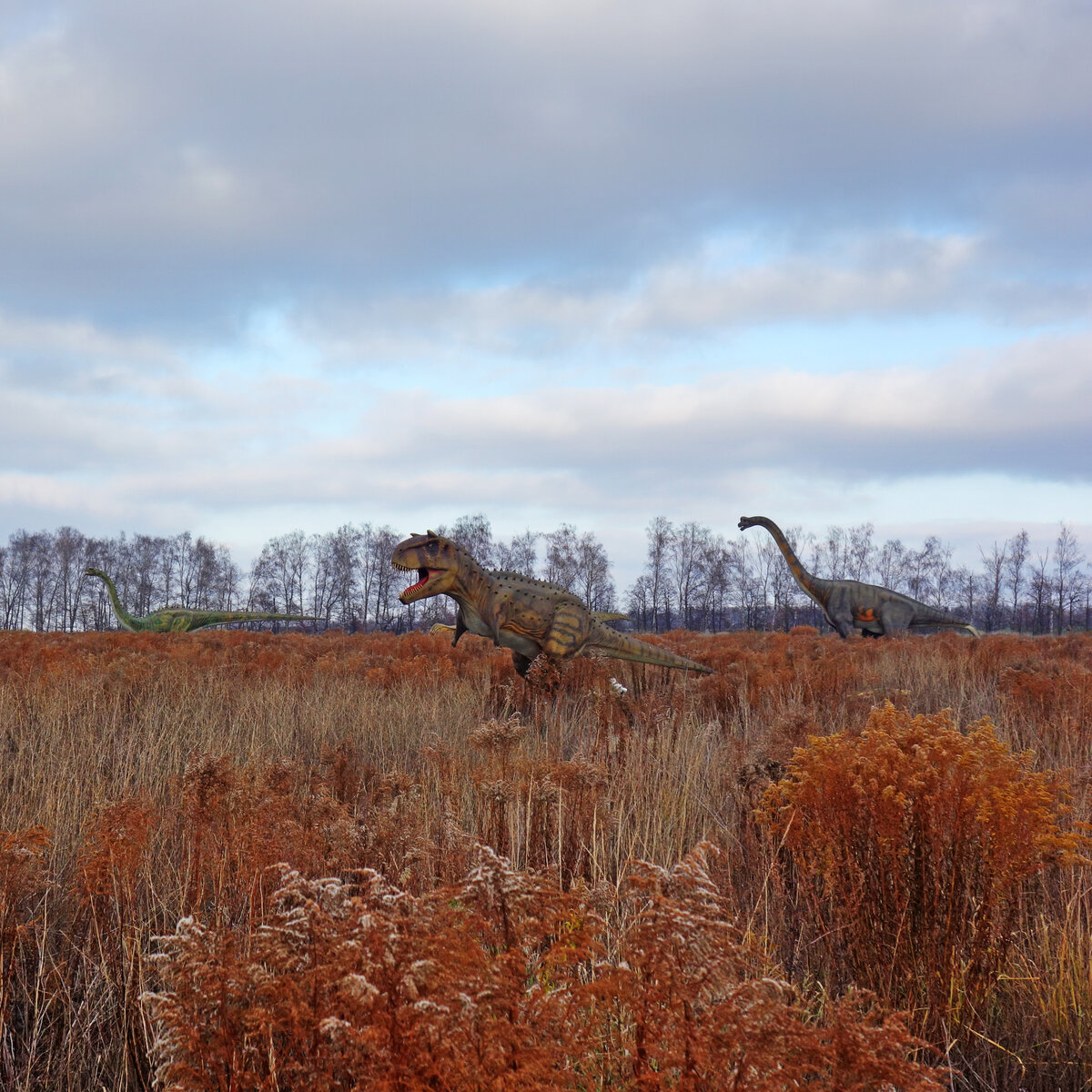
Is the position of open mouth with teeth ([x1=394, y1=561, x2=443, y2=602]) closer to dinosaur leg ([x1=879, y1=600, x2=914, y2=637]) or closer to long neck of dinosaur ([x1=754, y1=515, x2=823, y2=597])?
long neck of dinosaur ([x1=754, y1=515, x2=823, y2=597])

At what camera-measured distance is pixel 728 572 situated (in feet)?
257

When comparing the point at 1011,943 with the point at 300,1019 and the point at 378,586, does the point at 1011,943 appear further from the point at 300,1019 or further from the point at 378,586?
the point at 378,586

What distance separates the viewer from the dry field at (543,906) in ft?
5.08

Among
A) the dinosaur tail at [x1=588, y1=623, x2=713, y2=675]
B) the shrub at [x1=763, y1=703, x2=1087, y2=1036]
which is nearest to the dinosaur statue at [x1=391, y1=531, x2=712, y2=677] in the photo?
the dinosaur tail at [x1=588, y1=623, x2=713, y2=675]

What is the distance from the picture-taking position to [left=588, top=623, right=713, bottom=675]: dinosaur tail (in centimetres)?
998

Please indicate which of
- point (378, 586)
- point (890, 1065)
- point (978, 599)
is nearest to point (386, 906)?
point (890, 1065)

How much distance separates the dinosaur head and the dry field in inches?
51.7

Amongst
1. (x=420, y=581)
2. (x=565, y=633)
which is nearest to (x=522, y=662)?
(x=565, y=633)

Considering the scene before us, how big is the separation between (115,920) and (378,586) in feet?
225

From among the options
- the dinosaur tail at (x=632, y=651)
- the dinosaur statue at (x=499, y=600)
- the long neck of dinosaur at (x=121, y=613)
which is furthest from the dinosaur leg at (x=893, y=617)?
the long neck of dinosaur at (x=121, y=613)

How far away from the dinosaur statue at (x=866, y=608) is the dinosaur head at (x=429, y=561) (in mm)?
14944

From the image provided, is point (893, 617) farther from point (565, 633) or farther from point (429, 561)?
point (429, 561)

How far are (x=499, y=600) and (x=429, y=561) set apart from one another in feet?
2.64

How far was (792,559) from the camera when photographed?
20.2 m
